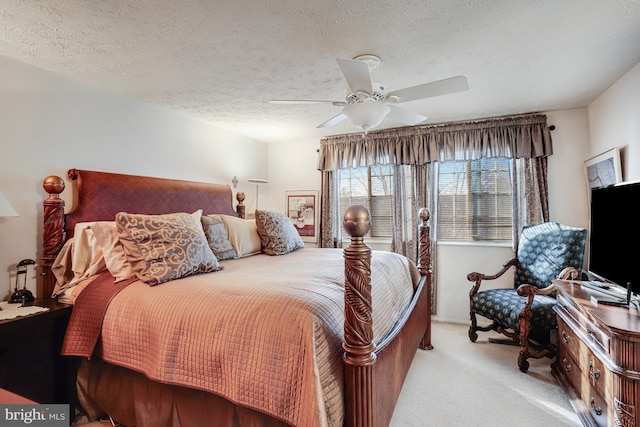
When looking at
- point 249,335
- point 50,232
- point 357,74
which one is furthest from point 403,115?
point 50,232

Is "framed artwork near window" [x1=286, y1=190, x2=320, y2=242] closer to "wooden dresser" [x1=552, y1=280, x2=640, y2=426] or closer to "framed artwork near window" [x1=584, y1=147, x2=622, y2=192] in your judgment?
"wooden dresser" [x1=552, y1=280, x2=640, y2=426]

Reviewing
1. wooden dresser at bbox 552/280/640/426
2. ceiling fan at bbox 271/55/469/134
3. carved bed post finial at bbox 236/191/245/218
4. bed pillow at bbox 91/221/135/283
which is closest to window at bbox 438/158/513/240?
wooden dresser at bbox 552/280/640/426

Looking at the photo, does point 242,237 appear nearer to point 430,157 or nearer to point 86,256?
point 86,256

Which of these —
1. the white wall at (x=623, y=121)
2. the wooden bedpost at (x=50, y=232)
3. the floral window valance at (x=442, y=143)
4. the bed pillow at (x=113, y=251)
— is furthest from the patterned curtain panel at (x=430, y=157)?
the wooden bedpost at (x=50, y=232)

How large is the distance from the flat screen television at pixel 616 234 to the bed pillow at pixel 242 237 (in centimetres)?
278

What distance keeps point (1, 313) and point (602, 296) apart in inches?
143

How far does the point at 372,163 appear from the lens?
13.8 ft

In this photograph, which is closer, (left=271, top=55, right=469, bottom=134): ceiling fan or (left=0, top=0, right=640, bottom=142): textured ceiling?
(left=0, top=0, right=640, bottom=142): textured ceiling

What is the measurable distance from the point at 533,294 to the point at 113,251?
3228 mm

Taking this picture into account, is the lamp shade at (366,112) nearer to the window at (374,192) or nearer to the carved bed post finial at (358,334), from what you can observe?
the carved bed post finial at (358,334)

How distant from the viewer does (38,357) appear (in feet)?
6.12

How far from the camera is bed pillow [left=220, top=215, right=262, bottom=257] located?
3008 millimetres

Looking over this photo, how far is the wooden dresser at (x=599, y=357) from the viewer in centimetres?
144

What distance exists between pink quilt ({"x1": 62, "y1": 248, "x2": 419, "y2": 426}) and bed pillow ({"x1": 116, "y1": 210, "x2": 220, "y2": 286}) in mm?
85
